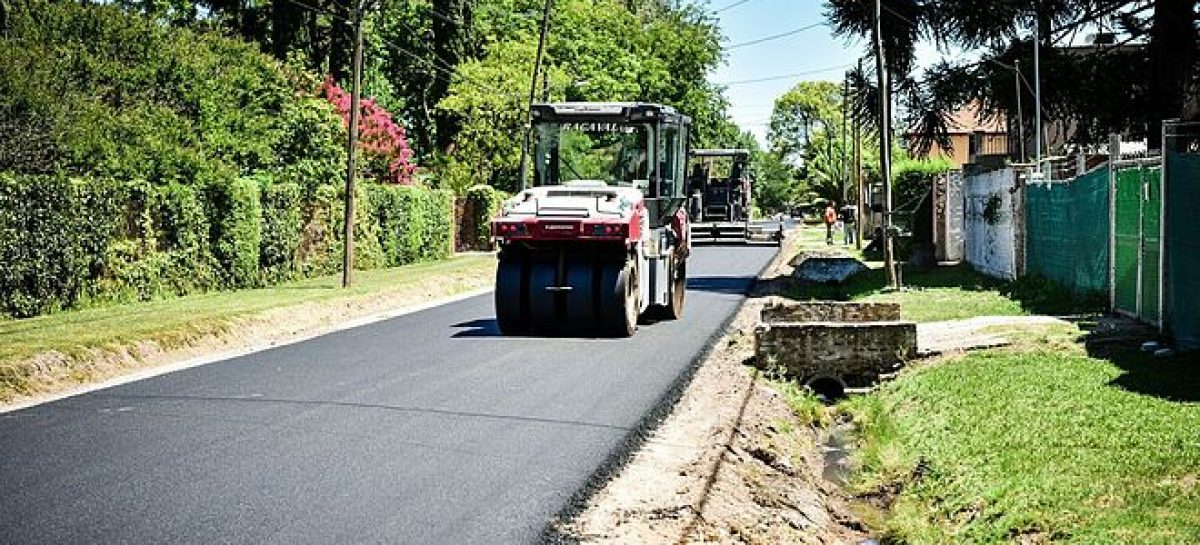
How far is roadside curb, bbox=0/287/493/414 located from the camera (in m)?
15.5

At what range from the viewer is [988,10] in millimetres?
36125

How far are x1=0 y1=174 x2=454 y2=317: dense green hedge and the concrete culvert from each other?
1126 cm

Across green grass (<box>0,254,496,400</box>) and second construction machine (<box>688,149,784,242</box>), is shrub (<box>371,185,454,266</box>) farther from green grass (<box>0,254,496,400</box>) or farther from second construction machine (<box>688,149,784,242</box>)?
second construction machine (<box>688,149,784,242</box>)

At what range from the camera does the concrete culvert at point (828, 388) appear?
17875mm

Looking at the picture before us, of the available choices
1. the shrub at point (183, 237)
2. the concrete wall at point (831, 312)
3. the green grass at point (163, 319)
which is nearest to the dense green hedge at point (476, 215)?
the green grass at point (163, 319)

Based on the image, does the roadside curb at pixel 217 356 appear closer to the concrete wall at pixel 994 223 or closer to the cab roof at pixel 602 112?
the cab roof at pixel 602 112

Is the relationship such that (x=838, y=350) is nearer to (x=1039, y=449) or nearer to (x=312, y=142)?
(x=1039, y=449)

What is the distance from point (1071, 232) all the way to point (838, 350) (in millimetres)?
7118

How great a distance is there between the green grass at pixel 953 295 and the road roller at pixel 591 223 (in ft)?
13.1

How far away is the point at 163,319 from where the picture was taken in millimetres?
21859

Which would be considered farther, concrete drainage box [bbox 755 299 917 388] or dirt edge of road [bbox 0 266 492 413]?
concrete drainage box [bbox 755 299 917 388]

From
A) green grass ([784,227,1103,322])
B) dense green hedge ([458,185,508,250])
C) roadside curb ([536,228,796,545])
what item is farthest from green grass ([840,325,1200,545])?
dense green hedge ([458,185,508,250])

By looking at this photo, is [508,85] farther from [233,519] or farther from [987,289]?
[233,519]

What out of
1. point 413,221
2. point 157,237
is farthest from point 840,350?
point 413,221
